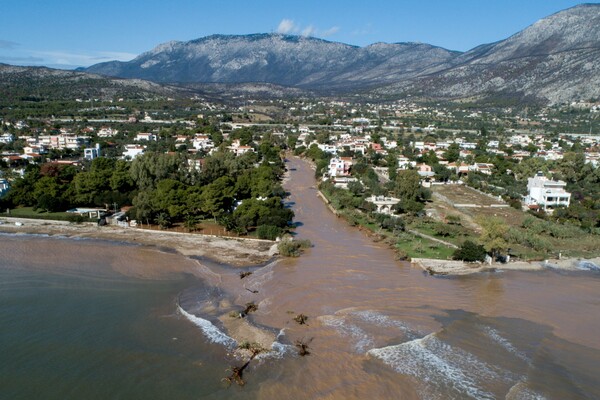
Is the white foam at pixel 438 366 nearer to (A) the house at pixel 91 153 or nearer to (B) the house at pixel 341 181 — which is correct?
(B) the house at pixel 341 181

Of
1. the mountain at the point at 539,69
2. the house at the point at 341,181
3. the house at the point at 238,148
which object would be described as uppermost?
the mountain at the point at 539,69

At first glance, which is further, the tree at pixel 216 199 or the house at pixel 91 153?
the house at pixel 91 153

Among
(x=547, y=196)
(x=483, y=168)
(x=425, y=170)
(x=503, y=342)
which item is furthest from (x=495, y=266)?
(x=483, y=168)

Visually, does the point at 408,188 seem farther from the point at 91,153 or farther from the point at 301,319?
the point at 91,153

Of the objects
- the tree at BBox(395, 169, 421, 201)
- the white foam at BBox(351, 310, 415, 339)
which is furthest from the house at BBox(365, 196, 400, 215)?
the white foam at BBox(351, 310, 415, 339)

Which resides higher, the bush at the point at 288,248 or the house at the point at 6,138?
the house at the point at 6,138

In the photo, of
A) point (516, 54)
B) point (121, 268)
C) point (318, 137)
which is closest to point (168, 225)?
point (121, 268)

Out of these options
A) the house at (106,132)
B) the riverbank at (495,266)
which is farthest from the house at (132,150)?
the riverbank at (495,266)
